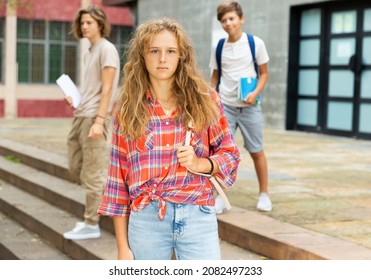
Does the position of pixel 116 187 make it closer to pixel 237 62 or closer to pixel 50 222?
pixel 237 62

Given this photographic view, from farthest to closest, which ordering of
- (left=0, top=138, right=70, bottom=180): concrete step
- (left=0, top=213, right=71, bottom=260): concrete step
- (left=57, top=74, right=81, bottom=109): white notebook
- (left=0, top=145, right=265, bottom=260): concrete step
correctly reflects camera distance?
(left=0, top=138, right=70, bottom=180): concrete step
(left=0, top=213, right=71, bottom=260): concrete step
(left=57, top=74, right=81, bottom=109): white notebook
(left=0, top=145, right=265, bottom=260): concrete step

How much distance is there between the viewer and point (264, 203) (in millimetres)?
6566

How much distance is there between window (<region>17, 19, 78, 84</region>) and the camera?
22.2m

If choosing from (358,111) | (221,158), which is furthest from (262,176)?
(358,111)

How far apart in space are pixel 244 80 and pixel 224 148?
326cm

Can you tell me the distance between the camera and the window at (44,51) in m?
22.2

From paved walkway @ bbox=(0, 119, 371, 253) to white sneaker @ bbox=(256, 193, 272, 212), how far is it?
6 cm

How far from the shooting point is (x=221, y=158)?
3.23 m

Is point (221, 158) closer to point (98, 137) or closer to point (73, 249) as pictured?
point (98, 137)

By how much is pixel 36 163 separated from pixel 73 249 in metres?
3.89

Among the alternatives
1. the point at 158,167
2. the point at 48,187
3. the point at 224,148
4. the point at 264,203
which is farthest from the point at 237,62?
the point at 158,167

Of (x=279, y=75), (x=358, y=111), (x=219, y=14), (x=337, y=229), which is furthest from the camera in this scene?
(x=279, y=75)

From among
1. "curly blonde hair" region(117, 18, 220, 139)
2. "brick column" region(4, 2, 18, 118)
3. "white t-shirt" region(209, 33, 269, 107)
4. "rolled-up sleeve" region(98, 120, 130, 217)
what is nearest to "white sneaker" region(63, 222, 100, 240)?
"white t-shirt" region(209, 33, 269, 107)

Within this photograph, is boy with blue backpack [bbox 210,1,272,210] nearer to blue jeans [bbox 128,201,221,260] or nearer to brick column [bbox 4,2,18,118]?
blue jeans [bbox 128,201,221,260]
